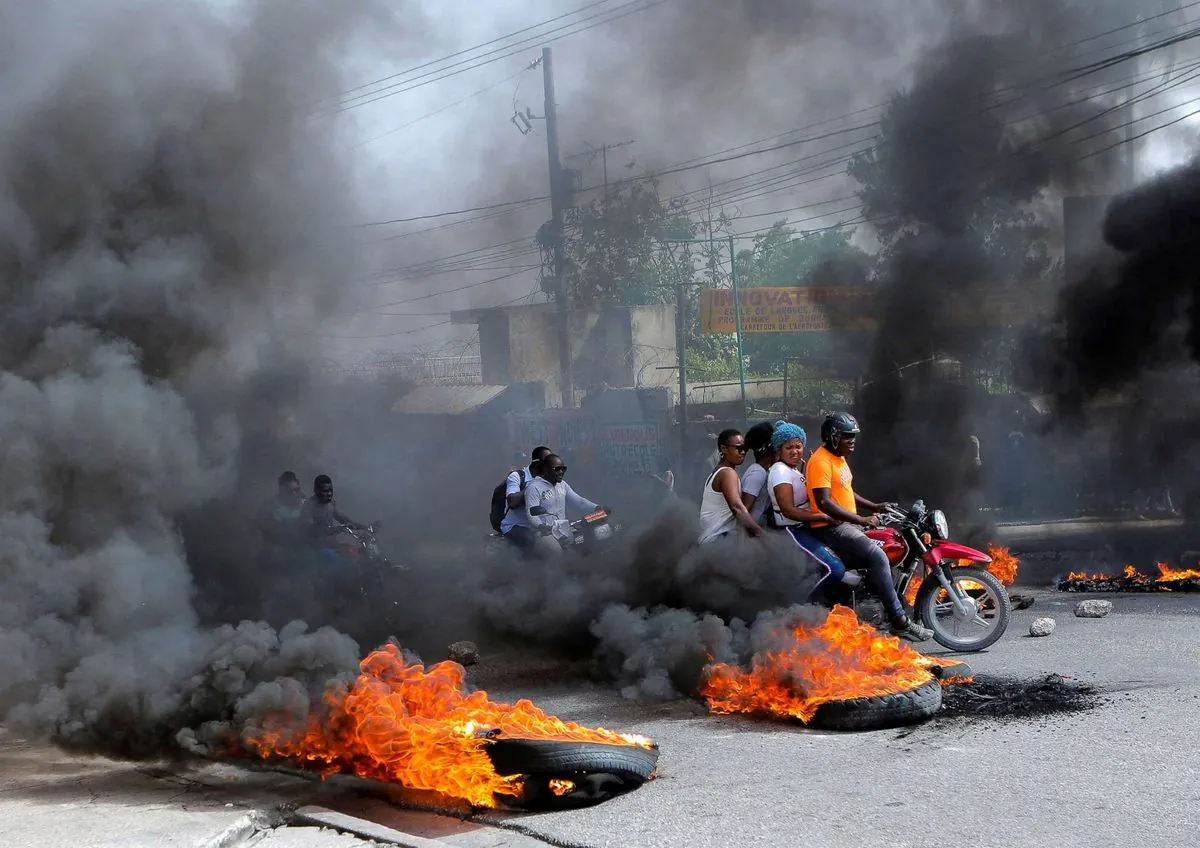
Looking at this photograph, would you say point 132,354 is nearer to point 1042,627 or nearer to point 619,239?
point 1042,627

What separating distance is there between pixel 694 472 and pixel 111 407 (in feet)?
52.9

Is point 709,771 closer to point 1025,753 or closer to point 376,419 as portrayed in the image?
point 1025,753

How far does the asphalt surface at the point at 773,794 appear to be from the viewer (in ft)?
15.5

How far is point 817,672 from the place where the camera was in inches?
261

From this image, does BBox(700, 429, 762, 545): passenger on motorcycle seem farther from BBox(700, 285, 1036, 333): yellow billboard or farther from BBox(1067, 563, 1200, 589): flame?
BBox(700, 285, 1036, 333): yellow billboard

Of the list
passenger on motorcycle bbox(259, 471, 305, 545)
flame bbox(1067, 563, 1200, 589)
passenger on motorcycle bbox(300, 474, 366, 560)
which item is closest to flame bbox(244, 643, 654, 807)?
passenger on motorcycle bbox(259, 471, 305, 545)

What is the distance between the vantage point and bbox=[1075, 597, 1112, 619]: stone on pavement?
970cm

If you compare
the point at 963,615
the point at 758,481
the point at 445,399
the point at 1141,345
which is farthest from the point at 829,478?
the point at 445,399

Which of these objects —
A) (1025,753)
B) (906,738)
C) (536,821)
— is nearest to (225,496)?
(536,821)

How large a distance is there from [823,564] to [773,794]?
2694 mm

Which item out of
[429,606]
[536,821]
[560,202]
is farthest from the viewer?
[560,202]

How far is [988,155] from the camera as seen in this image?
19609 mm

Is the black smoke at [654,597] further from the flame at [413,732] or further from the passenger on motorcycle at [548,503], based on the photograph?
the flame at [413,732]

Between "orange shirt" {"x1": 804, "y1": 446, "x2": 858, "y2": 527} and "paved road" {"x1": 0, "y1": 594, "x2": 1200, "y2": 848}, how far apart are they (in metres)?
1.71
